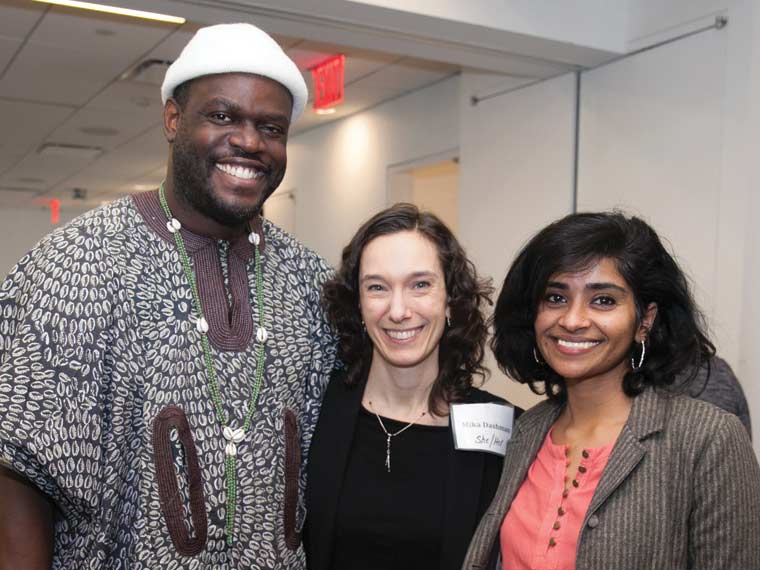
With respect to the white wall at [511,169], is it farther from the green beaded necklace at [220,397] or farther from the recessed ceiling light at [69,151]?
the recessed ceiling light at [69,151]

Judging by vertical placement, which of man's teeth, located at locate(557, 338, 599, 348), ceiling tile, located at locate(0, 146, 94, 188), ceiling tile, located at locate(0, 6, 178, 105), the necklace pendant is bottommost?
the necklace pendant

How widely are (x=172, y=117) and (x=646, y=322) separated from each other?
3.60 ft

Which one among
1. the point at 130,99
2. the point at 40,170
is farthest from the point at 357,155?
the point at 40,170

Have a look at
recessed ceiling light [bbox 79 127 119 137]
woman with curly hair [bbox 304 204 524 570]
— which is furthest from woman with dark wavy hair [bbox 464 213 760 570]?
recessed ceiling light [bbox 79 127 119 137]

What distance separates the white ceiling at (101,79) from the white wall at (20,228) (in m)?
5.41

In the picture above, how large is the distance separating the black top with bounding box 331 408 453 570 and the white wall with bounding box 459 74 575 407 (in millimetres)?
2609

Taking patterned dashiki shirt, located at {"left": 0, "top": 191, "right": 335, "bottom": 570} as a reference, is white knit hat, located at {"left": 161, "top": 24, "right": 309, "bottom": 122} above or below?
above

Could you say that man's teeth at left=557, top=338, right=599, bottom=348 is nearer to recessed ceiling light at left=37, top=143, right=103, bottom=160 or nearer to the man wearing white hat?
the man wearing white hat

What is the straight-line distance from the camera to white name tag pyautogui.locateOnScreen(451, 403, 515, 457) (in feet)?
6.54

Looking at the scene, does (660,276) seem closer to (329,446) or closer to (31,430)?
(329,446)

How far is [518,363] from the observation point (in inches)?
79.1

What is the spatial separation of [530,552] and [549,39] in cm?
273

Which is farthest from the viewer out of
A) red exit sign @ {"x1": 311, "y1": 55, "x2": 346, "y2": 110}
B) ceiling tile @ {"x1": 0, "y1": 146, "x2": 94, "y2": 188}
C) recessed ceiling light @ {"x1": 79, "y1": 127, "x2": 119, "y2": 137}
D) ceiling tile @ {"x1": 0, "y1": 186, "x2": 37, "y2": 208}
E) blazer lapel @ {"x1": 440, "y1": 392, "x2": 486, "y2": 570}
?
ceiling tile @ {"x1": 0, "y1": 186, "x2": 37, "y2": 208}

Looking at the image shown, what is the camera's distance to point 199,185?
1719mm
